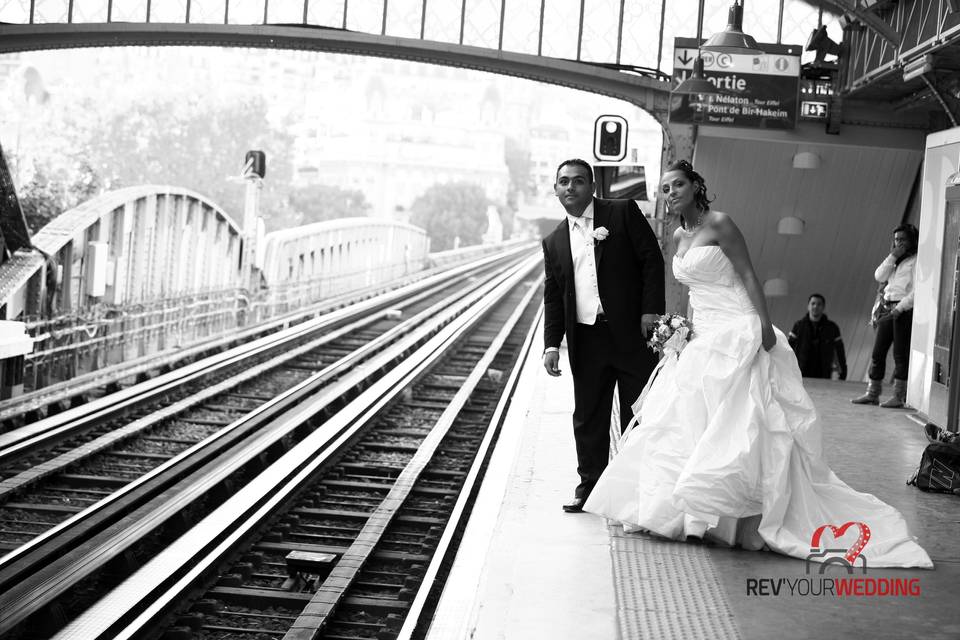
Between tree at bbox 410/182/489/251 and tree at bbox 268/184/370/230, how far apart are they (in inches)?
408

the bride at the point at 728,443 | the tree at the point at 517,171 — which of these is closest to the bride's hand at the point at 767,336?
the bride at the point at 728,443

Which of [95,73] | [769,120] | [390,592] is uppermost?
[95,73]

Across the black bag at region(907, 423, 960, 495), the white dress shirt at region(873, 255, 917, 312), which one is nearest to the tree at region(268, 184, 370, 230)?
the white dress shirt at region(873, 255, 917, 312)

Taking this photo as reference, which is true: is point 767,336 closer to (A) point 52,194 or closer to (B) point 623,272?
(B) point 623,272

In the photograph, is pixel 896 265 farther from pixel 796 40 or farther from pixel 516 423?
pixel 796 40

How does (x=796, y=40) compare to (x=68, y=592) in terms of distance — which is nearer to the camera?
(x=68, y=592)

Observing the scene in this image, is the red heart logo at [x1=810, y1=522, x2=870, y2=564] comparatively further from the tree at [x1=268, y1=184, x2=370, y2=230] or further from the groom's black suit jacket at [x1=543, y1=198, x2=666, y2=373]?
the tree at [x1=268, y1=184, x2=370, y2=230]

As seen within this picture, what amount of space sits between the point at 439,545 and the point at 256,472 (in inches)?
121

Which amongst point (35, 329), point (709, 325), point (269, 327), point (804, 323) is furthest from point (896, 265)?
point (269, 327)

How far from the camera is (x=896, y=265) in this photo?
35.0 feet

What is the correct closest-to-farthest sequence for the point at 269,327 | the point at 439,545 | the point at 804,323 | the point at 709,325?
the point at 709,325
the point at 439,545
the point at 804,323
the point at 269,327

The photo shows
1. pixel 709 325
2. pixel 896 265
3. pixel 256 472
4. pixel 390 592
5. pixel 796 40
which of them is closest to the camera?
pixel 709 325

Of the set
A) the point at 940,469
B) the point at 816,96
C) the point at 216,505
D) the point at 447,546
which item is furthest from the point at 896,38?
the point at 216,505

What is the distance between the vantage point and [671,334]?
554 centimetres
